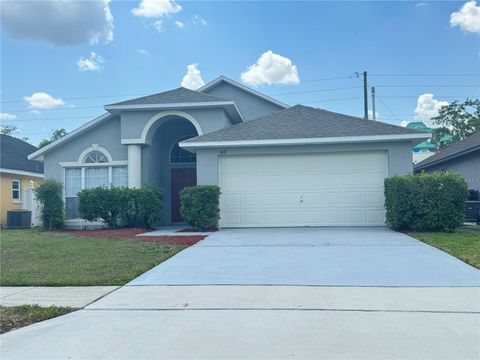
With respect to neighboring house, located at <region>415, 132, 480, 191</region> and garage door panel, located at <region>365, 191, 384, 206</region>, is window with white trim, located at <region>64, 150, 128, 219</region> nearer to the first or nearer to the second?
garage door panel, located at <region>365, 191, 384, 206</region>

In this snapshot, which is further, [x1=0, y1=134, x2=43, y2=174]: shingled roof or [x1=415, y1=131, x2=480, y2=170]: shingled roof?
[x1=0, y1=134, x2=43, y2=174]: shingled roof

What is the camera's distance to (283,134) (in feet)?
45.2

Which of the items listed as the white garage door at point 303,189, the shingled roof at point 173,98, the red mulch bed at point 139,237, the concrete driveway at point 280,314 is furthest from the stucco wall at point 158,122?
the concrete driveway at point 280,314

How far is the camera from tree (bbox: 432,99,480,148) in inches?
1425

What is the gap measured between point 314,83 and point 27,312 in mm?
32085

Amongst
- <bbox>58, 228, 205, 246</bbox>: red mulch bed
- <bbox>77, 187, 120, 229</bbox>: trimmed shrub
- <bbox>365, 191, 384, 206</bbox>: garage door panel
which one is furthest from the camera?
<bbox>77, 187, 120, 229</bbox>: trimmed shrub

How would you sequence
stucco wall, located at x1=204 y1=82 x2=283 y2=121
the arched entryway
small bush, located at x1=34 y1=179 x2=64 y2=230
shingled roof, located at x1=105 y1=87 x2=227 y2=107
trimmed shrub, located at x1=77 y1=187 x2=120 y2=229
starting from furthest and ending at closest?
stucco wall, located at x1=204 y1=82 x2=283 y2=121, the arched entryway, shingled roof, located at x1=105 y1=87 x2=227 y2=107, small bush, located at x1=34 y1=179 x2=64 y2=230, trimmed shrub, located at x1=77 y1=187 x2=120 y2=229

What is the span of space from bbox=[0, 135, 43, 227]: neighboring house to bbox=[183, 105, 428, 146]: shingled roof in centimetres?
1155

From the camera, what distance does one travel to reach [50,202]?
15422 mm

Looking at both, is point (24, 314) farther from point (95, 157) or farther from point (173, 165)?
point (173, 165)

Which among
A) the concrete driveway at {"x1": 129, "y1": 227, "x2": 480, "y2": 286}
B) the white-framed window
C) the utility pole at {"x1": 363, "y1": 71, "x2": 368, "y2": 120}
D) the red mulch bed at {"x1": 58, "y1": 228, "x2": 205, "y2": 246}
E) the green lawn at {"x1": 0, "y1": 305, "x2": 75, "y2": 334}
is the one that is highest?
the utility pole at {"x1": 363, "y1": 71, "x2": 368, "y2": 120}

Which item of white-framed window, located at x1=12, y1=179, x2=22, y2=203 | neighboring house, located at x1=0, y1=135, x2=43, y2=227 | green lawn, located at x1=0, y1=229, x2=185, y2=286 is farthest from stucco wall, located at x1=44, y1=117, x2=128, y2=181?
white-framed window, located at x1=12, y1=179, x2=22, y2=203

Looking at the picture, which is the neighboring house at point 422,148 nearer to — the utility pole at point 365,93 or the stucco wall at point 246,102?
the utility pole at point 365,93

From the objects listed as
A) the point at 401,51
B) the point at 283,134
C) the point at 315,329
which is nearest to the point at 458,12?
the point at 401,51
